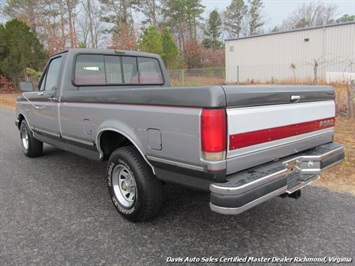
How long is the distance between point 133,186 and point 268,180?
144cm

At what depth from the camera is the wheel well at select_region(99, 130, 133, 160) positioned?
11.7ft

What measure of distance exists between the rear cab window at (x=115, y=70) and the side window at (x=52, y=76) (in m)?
0.38

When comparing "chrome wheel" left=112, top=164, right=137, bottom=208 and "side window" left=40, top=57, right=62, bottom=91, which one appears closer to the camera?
"chrome wheel" left=112, top=164, right=137, bottom=208

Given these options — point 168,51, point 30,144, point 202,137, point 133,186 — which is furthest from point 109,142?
point 168,51

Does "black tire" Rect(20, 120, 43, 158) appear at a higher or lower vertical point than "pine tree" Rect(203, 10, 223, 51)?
lower

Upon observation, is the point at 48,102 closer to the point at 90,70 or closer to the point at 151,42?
the point at 90,70

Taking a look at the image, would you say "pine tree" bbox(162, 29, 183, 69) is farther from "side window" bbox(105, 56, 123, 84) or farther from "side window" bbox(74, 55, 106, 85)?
"side window" bbox(74, 55, 106, 85)

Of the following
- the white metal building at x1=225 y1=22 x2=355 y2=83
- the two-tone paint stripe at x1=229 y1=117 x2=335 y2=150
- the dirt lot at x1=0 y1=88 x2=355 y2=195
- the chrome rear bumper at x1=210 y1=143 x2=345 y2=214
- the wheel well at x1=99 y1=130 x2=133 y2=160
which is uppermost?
the white metal building at x1=225 y1=22 x2=355 y2=83

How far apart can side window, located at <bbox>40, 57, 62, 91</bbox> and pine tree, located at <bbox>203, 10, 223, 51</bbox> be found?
47180 millimetres

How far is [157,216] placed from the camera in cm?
336

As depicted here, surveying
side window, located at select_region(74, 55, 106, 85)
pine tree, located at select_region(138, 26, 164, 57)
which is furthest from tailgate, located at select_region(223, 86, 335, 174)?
pine tree, located at select_region(138, 26, 164, 57)

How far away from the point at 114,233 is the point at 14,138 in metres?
6.33

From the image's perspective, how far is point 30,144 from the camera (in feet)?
19.3

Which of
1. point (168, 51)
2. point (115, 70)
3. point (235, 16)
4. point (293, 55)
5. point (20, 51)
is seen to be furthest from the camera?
point (235, 16)
